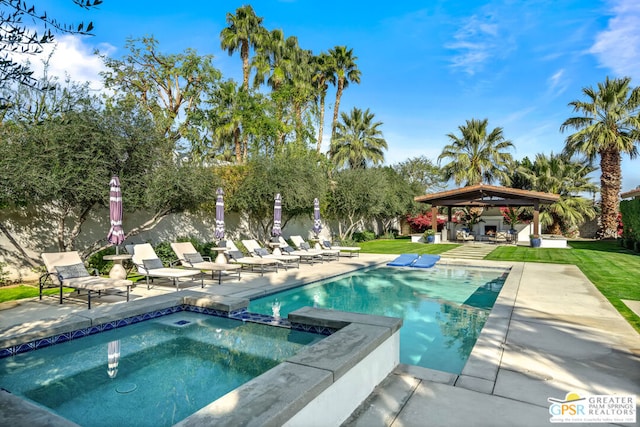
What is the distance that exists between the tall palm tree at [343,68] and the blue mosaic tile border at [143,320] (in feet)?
86.8

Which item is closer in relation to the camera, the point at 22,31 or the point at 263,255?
the point at 22,31

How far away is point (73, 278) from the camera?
7.80m

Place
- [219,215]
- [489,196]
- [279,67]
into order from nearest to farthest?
1. [219,215]
2. [489,196]
3. [279,67]

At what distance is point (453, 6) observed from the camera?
1433 centimetres

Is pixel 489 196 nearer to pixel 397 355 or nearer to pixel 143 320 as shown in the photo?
pixel 397 355

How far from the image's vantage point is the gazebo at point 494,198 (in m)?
22.4

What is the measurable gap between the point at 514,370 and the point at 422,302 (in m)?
4.90

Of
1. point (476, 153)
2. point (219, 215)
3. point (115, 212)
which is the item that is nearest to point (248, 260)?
point (219, 215)

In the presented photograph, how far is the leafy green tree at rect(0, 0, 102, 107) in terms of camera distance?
2.67 meters

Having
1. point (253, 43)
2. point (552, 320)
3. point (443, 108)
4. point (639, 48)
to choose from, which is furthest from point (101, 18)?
point (443, 108)

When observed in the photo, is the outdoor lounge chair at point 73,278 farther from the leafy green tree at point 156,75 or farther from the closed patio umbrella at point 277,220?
the leafy green tree at point 156,75

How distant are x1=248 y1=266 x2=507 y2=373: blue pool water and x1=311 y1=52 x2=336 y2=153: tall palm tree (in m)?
18.2

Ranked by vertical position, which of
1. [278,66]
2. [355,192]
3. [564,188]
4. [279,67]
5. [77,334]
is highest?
[278,66]

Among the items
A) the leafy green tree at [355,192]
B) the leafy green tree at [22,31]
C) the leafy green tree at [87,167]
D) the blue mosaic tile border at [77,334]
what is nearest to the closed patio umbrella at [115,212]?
the leafy green tree at [87,167]
